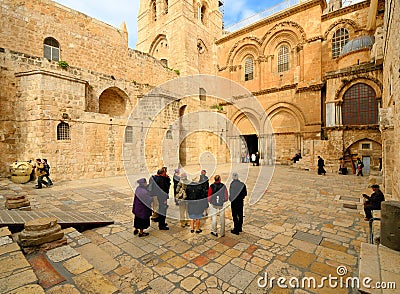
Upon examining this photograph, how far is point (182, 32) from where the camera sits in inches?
863

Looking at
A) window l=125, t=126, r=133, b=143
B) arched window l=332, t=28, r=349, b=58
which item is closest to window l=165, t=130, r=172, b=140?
window l=125, t=126, r=133, b=143

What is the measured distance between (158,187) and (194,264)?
79.8 inches

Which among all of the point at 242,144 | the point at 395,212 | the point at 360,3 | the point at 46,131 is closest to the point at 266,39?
the point at 360,3

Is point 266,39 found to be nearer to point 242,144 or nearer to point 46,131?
point 242,144

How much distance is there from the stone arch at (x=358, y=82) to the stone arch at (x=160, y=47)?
18382 millimetres

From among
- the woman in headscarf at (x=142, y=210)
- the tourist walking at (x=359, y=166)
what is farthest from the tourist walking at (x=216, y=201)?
the tourist walking at (x=359, y=166)

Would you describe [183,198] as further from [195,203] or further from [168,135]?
[168,135]

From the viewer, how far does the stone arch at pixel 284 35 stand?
18.3m

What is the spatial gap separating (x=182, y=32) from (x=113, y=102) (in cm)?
1217

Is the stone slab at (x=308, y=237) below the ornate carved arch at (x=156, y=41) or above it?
below

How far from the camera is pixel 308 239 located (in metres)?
4.30

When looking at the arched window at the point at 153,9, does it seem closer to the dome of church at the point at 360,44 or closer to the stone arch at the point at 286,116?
the stone arch at the point at 286,116

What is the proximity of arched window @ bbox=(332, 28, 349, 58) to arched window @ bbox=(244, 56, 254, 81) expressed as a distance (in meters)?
7.39

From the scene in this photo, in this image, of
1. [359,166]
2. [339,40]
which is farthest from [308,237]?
[339,40]
